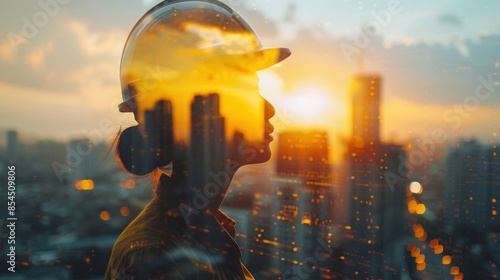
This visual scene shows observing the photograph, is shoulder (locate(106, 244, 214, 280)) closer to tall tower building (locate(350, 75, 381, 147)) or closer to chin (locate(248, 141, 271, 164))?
chin (locate(248, 141, 271, 164))

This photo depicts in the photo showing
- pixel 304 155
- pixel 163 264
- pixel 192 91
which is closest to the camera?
pixel 163 264

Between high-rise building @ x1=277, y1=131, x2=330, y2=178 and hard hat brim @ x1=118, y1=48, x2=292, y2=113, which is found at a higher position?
hard hat brim @ x1=118, y1=48, x2=292, y2=113

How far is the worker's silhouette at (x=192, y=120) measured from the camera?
68cm

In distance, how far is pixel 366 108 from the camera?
1622 millimetres

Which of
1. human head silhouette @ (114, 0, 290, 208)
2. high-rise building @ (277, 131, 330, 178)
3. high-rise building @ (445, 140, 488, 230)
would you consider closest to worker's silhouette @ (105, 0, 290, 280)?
human head silhouette @ (114, 0, 290, 208)

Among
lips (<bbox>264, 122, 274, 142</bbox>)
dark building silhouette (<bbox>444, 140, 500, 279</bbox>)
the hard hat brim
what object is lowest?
dark building silhouette (<bbox>444, 140, 500, 279</bbox>)

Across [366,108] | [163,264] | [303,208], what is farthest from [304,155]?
[163,264]

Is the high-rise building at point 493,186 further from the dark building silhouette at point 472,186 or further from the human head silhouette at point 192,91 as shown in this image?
the human head silhouette at point 192,91

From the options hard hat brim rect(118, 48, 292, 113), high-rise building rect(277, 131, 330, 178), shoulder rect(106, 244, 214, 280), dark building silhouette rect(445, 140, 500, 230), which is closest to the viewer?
shoulder rect(106, 244, 214, 280)

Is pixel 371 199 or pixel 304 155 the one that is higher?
pixel 304 155

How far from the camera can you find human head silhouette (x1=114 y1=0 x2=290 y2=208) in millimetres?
688

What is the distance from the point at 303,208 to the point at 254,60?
1.01 meters

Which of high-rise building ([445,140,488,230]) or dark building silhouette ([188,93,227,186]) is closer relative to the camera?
dark building silhouette ([188,93,227,186])

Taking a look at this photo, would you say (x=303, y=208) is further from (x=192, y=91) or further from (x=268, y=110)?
(x=192, y=91)
